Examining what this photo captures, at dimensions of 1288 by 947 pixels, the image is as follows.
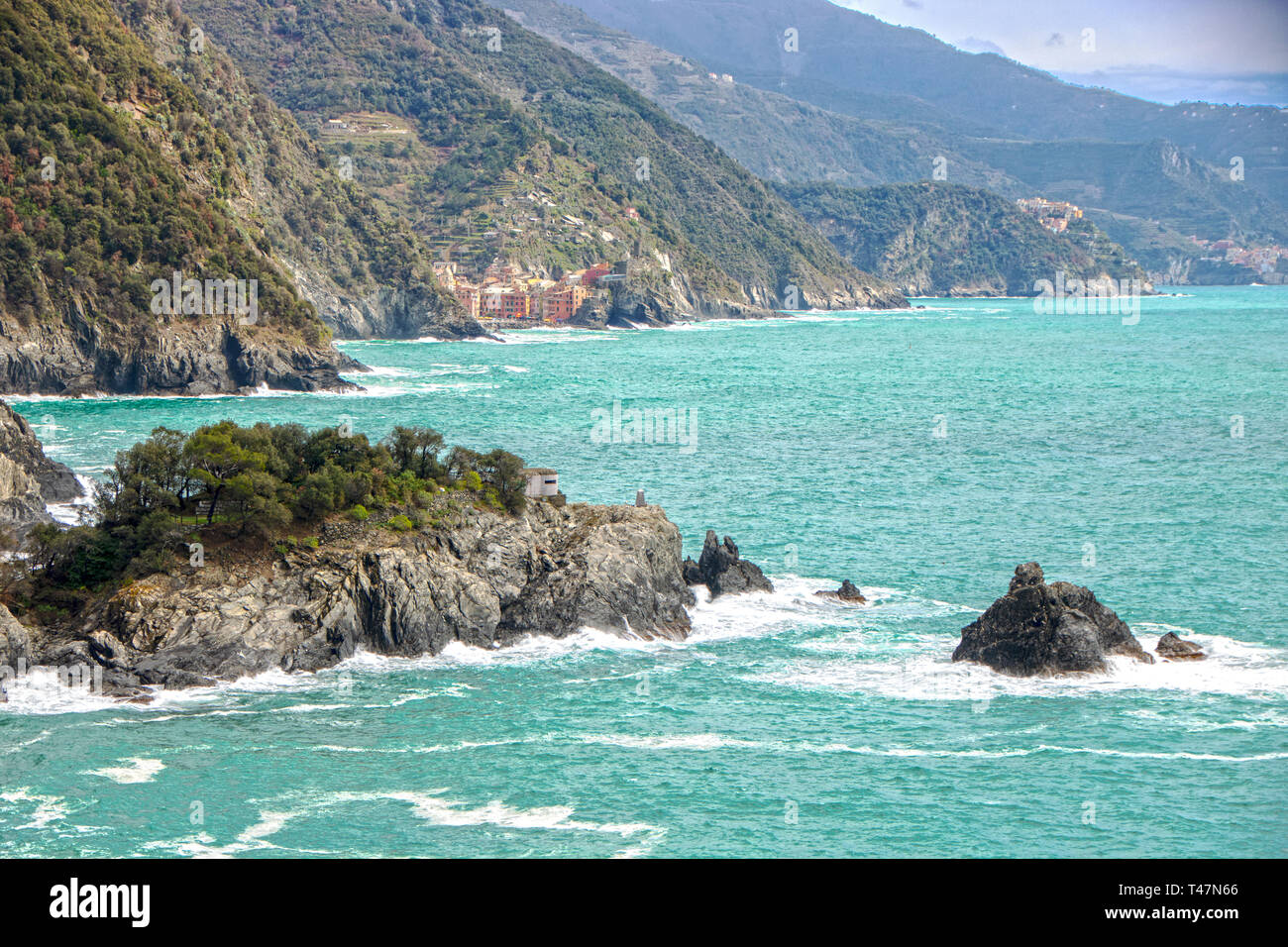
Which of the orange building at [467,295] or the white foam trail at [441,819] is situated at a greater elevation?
the orange building at [467,295]

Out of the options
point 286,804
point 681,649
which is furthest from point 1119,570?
point 286,804

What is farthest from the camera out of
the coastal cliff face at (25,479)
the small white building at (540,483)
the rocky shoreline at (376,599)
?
the coastal cliff face at (25,479)

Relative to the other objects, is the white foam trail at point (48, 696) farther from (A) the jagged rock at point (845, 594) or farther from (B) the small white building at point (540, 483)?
(A) the jagged rock at point (845, 594)

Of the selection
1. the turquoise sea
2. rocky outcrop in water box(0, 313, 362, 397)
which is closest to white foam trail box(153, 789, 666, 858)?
the turquoise sea

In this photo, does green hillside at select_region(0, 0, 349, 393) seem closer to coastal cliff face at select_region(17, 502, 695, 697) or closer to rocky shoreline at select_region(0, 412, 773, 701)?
rocky shoreline at select_region(0, 412, 773, 701)

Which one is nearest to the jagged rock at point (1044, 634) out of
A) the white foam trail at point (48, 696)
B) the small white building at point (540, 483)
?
the small white building at point (540, 483)
